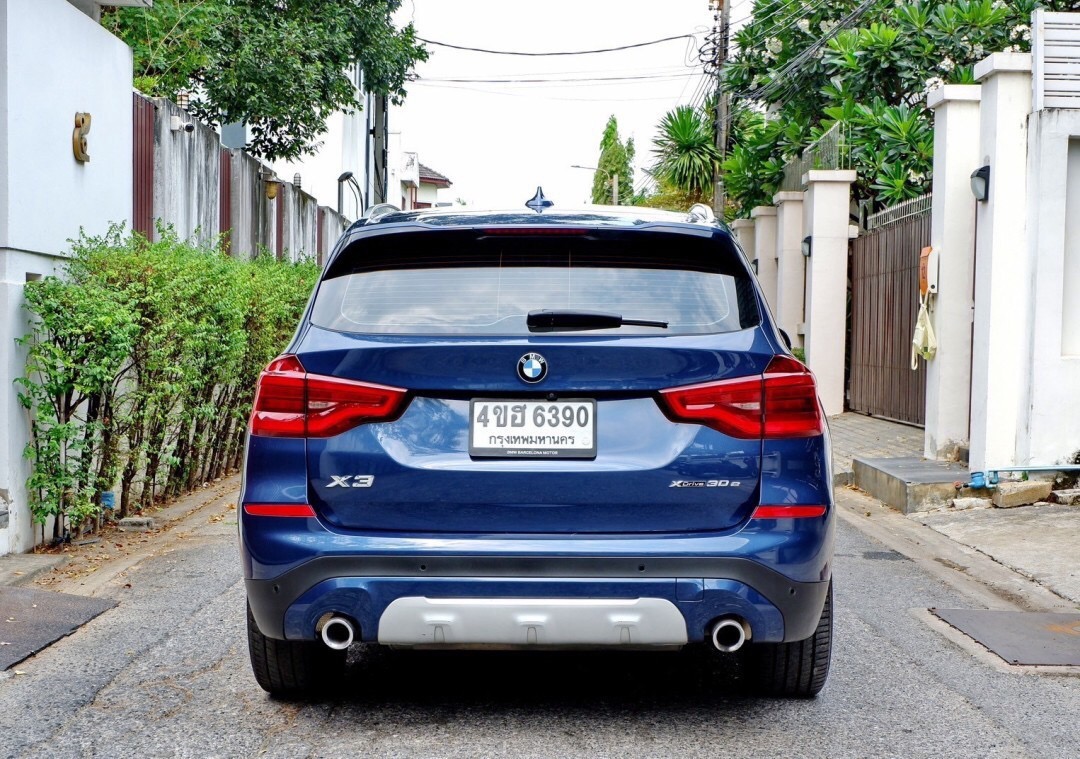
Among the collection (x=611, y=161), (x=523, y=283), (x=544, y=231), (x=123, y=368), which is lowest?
(x=123, y=368)

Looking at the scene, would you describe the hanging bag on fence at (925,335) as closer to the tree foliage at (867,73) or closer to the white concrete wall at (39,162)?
the tree foliage at (867,73)

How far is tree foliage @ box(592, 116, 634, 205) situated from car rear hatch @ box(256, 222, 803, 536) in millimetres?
81657

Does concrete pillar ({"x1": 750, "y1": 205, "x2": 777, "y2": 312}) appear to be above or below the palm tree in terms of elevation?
below

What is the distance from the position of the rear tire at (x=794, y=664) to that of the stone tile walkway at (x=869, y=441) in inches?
254

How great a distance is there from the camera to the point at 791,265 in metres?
20.1

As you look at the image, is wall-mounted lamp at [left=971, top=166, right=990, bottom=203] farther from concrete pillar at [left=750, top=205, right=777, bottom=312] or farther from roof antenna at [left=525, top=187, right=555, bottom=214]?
concrete pillar at [left=750, top=205, right=777, bottom=312]

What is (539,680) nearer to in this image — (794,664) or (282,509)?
(794,664)

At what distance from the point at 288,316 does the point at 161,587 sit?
5730mm

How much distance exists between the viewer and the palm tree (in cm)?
3041

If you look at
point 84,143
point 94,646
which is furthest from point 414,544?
point 84,143

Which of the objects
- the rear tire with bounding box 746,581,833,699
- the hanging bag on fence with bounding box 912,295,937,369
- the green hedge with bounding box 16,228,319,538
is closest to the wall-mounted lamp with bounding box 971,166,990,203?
the hanging bag on fence with bounding box 912,295,937,369

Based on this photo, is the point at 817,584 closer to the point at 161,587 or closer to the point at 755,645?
the point at 755,645

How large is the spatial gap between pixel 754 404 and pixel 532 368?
0.68 meters

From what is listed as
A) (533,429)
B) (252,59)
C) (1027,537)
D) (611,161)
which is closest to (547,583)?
(533,429)
